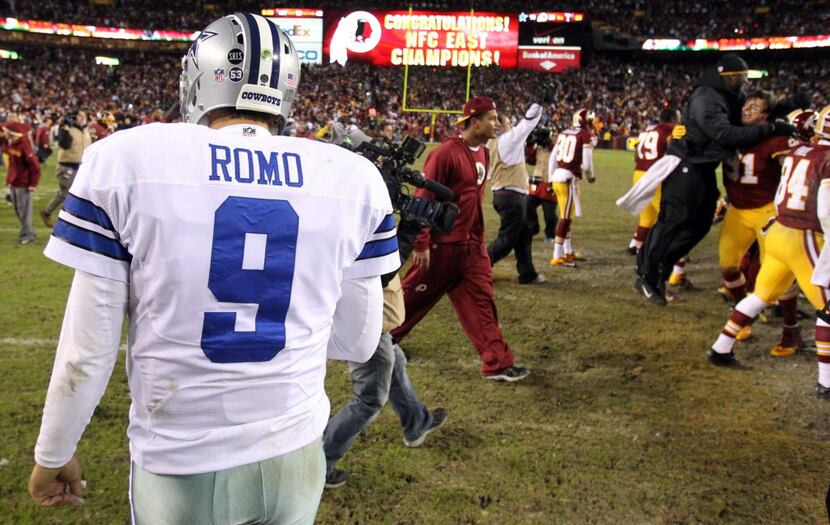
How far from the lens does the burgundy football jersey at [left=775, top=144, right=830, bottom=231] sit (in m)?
4.74

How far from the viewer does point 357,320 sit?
1.78m

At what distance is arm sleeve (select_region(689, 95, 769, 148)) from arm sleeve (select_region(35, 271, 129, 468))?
5.34 meters

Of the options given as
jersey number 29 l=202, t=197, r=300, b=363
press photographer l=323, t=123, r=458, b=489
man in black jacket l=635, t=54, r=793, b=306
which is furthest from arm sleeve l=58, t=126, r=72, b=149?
jersey number 29 l=202, t=197, r=300, b=363

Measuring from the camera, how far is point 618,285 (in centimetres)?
794

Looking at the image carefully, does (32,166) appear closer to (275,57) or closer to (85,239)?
(275,57)

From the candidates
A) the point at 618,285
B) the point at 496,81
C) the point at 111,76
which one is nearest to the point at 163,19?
the point at 111,76

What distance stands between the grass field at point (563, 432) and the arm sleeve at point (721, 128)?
181 centimetres

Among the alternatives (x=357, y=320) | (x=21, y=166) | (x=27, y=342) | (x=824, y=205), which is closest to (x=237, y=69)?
(x=357, y=320)

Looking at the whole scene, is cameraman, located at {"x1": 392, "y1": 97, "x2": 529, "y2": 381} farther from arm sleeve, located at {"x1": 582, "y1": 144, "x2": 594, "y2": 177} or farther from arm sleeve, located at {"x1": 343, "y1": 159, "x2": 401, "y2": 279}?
arm sleeve, located at {"x1": 582, "y1": 144, "x2": 594, "y2": 177}

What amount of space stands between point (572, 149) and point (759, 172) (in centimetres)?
322

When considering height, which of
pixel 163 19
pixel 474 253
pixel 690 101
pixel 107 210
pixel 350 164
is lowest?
pixel 474 253

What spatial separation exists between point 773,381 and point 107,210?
17.0 ft

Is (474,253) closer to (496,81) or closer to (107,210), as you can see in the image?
(107,210)

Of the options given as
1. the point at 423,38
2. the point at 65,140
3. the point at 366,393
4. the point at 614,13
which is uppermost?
the point at 614,13
